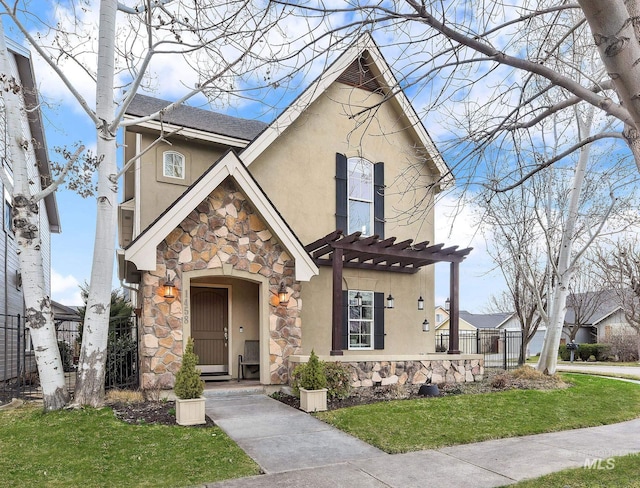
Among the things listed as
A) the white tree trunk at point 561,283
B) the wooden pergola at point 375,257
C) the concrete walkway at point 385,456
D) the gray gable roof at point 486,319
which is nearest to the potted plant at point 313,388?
the concrete walkway at point 385,456

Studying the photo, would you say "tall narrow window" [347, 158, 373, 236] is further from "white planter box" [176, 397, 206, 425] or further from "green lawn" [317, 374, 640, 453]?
"white planter box" [176, 397, 206, 425]

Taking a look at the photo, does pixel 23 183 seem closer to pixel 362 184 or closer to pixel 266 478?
pixel 266 478

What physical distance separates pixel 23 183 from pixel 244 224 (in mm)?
4105

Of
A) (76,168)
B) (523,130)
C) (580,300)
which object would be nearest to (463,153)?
(523,130)

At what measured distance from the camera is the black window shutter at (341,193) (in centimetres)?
1276

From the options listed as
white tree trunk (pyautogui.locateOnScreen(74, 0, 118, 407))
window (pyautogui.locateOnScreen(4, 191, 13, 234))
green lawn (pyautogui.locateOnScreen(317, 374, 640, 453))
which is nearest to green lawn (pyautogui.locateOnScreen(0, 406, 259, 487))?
white tree trunk (pyautogui.locateOnScreen(74, 0, 118, 407))

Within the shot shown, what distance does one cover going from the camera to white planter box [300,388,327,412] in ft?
28.0

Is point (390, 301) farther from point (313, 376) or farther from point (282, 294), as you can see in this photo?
point (313, 376)

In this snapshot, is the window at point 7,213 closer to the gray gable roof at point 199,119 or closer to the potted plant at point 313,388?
the gray gable roof at point 199,119

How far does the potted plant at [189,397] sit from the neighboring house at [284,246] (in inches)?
72.2

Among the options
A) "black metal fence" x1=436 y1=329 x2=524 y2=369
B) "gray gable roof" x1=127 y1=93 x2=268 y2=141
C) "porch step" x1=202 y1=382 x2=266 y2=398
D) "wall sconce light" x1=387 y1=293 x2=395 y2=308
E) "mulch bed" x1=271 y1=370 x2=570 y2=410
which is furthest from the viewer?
"black metal fence" x1=436 y1=329 x2=524 y2=369

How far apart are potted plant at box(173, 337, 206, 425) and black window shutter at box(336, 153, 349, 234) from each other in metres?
6.23

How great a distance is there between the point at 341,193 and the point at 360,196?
28.0 inches

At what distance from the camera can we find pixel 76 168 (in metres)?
8.63
